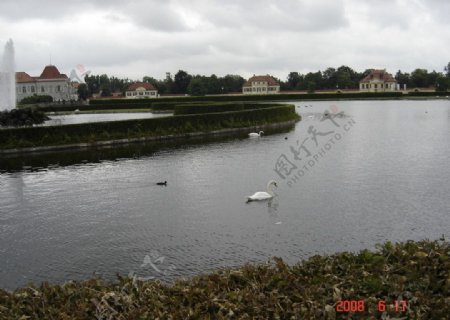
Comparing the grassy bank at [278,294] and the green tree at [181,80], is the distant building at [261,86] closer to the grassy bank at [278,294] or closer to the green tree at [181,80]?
the green tree at [181,80]

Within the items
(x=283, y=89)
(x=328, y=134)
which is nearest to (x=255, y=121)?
(x=328, y=134)

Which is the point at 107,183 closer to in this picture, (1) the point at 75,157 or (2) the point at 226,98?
(1) the point at 75,157

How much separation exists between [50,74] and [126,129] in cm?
10364

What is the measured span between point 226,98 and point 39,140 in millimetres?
71766

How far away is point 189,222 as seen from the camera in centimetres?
1631

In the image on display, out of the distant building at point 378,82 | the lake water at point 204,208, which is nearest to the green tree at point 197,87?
the distant building at point 378,82

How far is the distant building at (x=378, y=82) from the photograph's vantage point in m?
164

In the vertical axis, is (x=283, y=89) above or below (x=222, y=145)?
above

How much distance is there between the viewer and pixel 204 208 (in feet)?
58.8

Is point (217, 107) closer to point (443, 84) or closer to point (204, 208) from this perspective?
point (204, 208)

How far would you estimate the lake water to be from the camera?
1327cm

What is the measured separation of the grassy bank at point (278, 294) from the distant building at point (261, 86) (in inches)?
6512

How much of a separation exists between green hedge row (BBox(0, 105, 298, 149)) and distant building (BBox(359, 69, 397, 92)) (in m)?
122

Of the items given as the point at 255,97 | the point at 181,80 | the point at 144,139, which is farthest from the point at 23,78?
the point at 144,139
